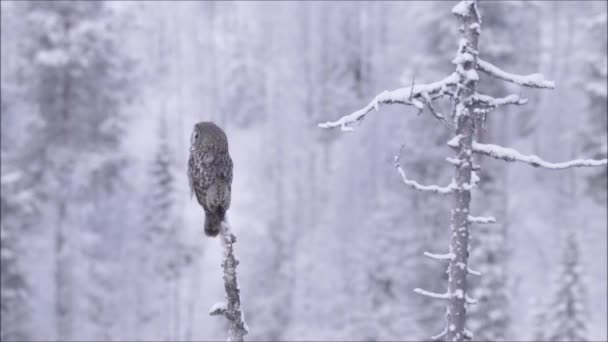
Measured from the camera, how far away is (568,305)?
60.5ft

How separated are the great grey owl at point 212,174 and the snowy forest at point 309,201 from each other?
306 inches

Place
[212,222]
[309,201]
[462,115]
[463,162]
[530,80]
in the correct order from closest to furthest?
[212,222] < [530,80] < [462,115] < [463,162] < [309,201]

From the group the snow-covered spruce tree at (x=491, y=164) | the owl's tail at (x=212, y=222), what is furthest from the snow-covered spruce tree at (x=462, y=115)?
the snow-covered spruce tree at (x=491, y=164)

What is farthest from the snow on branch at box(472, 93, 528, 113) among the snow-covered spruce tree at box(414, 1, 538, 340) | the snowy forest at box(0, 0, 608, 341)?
the snow-covered spruce tree at box(414, 1, 538, 340)

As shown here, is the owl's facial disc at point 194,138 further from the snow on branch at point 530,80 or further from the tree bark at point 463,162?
the snow on branch at point 530,80

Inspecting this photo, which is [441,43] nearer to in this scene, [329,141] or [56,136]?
[56,136]

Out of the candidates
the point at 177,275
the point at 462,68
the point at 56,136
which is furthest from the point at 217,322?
the point at 462,68

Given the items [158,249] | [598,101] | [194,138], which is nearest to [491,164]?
[598,101]

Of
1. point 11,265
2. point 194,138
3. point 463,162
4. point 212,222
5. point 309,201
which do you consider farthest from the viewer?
A: point 309,201

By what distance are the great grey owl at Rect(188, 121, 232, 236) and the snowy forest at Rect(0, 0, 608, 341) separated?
306 inches

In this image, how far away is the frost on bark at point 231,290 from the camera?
4.43m

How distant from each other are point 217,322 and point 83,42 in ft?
34.3

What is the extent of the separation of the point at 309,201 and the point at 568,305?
1798 centimetres

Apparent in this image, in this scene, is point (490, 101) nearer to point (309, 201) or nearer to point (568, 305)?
point (568, 305)
